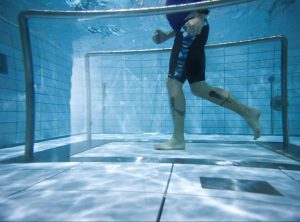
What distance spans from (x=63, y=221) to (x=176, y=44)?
2368 mm

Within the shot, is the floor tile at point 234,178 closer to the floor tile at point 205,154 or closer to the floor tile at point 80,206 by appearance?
the floor tile at point 80,206

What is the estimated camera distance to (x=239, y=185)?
1.45 m

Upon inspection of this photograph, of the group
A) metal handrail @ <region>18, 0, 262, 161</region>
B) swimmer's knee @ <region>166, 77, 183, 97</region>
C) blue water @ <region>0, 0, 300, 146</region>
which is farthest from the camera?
blue water @ <region>0, 0, 300, 146</region>

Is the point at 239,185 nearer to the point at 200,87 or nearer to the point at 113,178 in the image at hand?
the point at 113,178

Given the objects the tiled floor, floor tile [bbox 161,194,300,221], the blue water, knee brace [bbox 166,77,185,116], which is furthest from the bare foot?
the blue water

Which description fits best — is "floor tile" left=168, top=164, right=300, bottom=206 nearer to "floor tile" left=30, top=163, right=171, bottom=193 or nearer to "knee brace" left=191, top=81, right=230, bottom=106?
"floor tile" left=30, top=163, right=171, bottom=193

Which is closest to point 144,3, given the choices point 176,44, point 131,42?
point 131,42

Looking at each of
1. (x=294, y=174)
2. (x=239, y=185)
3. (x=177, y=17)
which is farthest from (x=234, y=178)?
(x=177, y=17)

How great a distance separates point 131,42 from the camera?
12.6m

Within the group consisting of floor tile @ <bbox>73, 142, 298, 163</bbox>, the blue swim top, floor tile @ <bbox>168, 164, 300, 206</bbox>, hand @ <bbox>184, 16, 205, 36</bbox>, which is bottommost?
floor tile @ <bbox>73, 142, 298, 163</bbox>

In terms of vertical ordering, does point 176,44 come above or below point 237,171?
above

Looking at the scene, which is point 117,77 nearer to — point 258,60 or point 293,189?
point 258,60

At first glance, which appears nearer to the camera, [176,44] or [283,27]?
[176,44]

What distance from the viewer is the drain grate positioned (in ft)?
4.45
